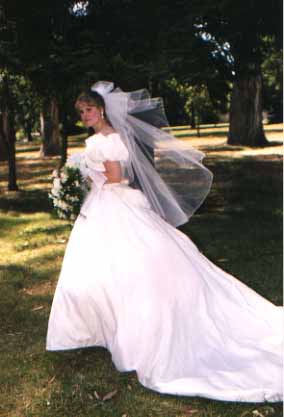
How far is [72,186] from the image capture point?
505 cm

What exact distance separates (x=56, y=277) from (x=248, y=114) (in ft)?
57.2

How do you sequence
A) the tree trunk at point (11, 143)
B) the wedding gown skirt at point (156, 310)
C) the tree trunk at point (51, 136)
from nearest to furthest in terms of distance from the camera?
the wedding gown skirt at point (156, 310) → the tree trunk at point (11, 143) → the tree trunk at point (51, 136)

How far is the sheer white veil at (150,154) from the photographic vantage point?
202 inches

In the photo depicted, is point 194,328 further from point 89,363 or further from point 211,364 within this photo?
point 89,363

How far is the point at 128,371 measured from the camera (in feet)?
14.8

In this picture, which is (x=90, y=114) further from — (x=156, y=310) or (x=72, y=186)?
(x=156, y=310)

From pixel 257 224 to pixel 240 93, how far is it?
14586mm

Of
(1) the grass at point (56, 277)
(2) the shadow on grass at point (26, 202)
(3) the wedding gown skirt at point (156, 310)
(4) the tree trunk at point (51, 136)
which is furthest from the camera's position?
(4) the tree trunk at point (51, 136)

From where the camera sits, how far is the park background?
14.0 ft

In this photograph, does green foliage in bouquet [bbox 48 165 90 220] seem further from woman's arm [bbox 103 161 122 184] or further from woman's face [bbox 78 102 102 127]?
woman's face [bbox 78 102 102 127]

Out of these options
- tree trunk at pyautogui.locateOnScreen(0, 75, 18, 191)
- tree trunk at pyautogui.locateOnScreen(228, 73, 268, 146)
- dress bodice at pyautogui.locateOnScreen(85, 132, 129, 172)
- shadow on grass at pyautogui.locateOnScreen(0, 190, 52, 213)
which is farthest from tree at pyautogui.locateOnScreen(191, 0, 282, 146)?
tree trunk at pyautogui.locateOnScreen(228, 73, 268, 146)

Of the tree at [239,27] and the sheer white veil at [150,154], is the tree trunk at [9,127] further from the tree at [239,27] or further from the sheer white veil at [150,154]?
the sheer white veil at [150,154]

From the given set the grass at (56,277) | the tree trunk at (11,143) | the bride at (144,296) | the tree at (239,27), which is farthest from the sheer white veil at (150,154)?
the tree trunk at (11,143)

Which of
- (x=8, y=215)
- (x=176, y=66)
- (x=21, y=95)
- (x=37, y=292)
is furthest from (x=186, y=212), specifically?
(x=21, y=95)
